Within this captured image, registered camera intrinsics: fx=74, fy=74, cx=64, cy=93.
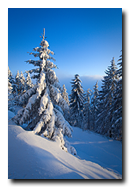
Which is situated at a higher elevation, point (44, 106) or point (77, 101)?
point (44, 106)

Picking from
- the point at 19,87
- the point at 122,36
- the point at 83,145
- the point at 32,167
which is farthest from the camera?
the point at 19,87

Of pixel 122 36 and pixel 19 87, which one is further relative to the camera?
pixel 19 87

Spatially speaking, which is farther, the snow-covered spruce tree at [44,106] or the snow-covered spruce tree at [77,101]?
the snow-covered spruce tree at [77,101]

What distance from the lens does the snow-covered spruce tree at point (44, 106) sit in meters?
4.72

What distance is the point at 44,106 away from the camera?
472 cm

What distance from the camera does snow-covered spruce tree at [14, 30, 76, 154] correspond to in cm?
472

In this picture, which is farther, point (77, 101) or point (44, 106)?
point (77, 101)

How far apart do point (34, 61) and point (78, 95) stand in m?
11.7

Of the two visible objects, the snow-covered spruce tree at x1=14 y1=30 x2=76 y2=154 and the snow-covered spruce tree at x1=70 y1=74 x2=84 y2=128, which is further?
the snow-covered spruce tree at x1=70 y1=74 x2=84 y2=128
